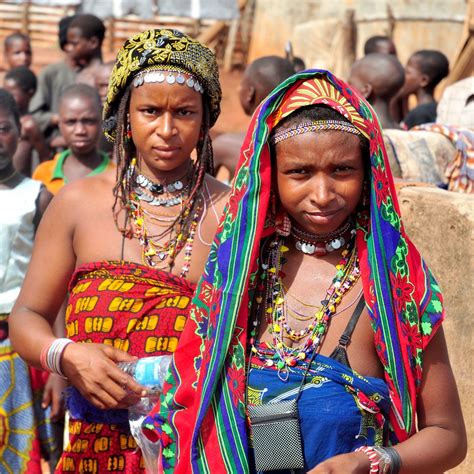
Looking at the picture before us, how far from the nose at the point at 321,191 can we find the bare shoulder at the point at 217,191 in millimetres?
974

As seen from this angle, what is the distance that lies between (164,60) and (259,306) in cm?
106

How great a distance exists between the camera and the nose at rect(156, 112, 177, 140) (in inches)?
135

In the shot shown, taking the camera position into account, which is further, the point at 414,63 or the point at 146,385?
the point at 414,63

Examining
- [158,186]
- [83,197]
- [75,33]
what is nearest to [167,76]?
[158,186]

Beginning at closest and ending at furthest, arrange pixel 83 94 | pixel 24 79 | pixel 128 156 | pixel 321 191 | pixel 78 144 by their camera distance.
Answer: pixel 321 191
pixel 128 156
pixel 78 144
pixel 83 94
pixel 24 79

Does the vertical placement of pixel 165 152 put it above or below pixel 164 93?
below

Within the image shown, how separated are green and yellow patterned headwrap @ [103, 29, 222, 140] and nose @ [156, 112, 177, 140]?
0.17 m

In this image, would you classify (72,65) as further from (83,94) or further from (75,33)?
(83,94)

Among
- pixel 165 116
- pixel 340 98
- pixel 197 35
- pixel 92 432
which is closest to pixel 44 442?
pixel 92 432

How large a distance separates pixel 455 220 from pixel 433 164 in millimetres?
2372

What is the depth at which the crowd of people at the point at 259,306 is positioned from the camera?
2.63 metres

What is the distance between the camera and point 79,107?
699cm

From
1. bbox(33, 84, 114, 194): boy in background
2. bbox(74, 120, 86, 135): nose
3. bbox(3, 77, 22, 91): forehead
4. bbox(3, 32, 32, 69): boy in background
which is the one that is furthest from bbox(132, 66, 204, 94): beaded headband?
bbox(3, 32, 32, 69): boy in background

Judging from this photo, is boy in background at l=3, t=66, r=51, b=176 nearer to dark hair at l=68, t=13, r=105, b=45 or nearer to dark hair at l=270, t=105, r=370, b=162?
dark hair at l=68, t=13, r=105, b=45
